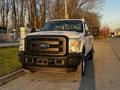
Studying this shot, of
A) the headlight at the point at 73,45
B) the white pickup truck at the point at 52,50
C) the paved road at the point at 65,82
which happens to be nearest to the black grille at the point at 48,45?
the white pickup truck at the point at 52,50

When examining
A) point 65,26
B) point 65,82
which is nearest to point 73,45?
point 65,82

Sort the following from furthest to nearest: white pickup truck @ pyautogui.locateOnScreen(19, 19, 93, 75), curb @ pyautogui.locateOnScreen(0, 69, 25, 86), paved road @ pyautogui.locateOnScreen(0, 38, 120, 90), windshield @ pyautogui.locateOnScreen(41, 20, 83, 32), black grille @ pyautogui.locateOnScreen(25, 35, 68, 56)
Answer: windshield @ pyautogui.locateOnScreen(41, 20, 83, 32) < black grille @ pyautogui.locateOnScreen(25, 35, 68, 56) < white pickup truck @ pyautogui.locateOnScreen(19, 19, 93, 75) < curb @ pyautogui.locateOnScreen(0, 69, 25, 86) < paved road @ pyautogui.locateOnScreen(0, 38, 120, 90)

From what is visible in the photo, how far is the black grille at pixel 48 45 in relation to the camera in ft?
28.3

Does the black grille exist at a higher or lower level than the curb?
higher

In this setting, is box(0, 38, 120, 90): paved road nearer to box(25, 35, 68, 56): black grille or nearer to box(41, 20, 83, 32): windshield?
box(25, 35, 68, 56): black grille

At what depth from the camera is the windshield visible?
35.1 feet

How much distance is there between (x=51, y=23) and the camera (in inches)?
446

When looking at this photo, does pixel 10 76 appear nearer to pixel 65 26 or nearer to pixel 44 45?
pixel 44 45

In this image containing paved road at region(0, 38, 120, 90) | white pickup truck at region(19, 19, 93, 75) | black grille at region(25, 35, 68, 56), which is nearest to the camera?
paved road at region(0, 38, 120, 90)

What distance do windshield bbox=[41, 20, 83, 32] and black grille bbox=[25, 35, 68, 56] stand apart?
79.4 inches

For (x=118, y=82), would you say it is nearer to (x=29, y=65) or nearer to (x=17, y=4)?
(x=29, y=65)

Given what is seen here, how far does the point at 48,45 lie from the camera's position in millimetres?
8719

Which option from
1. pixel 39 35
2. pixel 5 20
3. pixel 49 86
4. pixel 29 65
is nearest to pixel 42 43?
pixel 39 35

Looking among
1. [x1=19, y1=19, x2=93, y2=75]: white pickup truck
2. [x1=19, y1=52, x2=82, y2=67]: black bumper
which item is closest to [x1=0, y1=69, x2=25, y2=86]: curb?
[x1=19, y1=19, x2=93, y2=75]: white pickup truck
